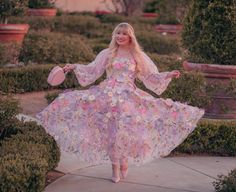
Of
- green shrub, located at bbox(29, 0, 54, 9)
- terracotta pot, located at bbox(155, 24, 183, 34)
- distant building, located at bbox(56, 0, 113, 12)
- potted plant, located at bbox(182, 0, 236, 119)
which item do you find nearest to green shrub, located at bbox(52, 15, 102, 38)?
green shrub, located at bbox(29, 0, 54, 9)

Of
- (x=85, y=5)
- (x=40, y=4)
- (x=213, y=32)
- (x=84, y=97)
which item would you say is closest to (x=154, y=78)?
(x=84, y=97)

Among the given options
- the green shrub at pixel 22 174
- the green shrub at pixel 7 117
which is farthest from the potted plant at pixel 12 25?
the green shrub at pixel 22 174

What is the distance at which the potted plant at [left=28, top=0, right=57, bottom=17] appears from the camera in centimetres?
2091

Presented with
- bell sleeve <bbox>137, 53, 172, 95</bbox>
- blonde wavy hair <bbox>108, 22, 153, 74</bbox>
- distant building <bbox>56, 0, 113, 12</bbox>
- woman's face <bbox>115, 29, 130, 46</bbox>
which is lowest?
distant building <bbox>56, 0, 113, 12</bbox>

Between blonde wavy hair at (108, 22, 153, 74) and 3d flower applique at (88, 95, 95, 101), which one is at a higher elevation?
blonde wavy hair at (108, 22, 153, 74)

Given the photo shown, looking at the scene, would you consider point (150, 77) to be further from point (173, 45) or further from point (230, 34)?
point (173, 45)

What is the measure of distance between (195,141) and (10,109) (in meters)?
2.31

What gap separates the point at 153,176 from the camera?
649 cm

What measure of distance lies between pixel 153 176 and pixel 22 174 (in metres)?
1.83

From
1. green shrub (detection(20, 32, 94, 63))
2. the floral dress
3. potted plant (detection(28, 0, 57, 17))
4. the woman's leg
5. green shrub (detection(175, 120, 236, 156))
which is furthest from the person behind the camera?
potted plant (detection(28, 0, 57, 17))

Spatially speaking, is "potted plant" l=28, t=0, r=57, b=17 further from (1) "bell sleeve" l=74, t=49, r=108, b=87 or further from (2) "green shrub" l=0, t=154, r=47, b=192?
(2) "green shrub" l=0, t=154, r=47, b=192

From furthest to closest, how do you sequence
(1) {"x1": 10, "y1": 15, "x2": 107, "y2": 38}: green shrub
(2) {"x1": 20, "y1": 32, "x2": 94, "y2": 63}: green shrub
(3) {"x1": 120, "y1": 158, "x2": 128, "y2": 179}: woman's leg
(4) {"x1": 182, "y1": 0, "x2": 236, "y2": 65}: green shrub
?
(1) {"x1": 10, "y1": 15, "x2": 107, "y2": 38}: green shrub → (2) {"x1": 20, "y1": 32, "x2": 94, "y2": 63}: green shrub → (4) {"x1": 182, "y1": 0, "x2": 236, "y2": 65}: green shrub → (3) {"x1": 120, "y1": 158, "x2": 128, "y2": 179}: woman's leg

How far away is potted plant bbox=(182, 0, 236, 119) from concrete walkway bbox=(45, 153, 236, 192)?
1970 millimetres

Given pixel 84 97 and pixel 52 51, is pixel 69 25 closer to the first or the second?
pixel 52 51
